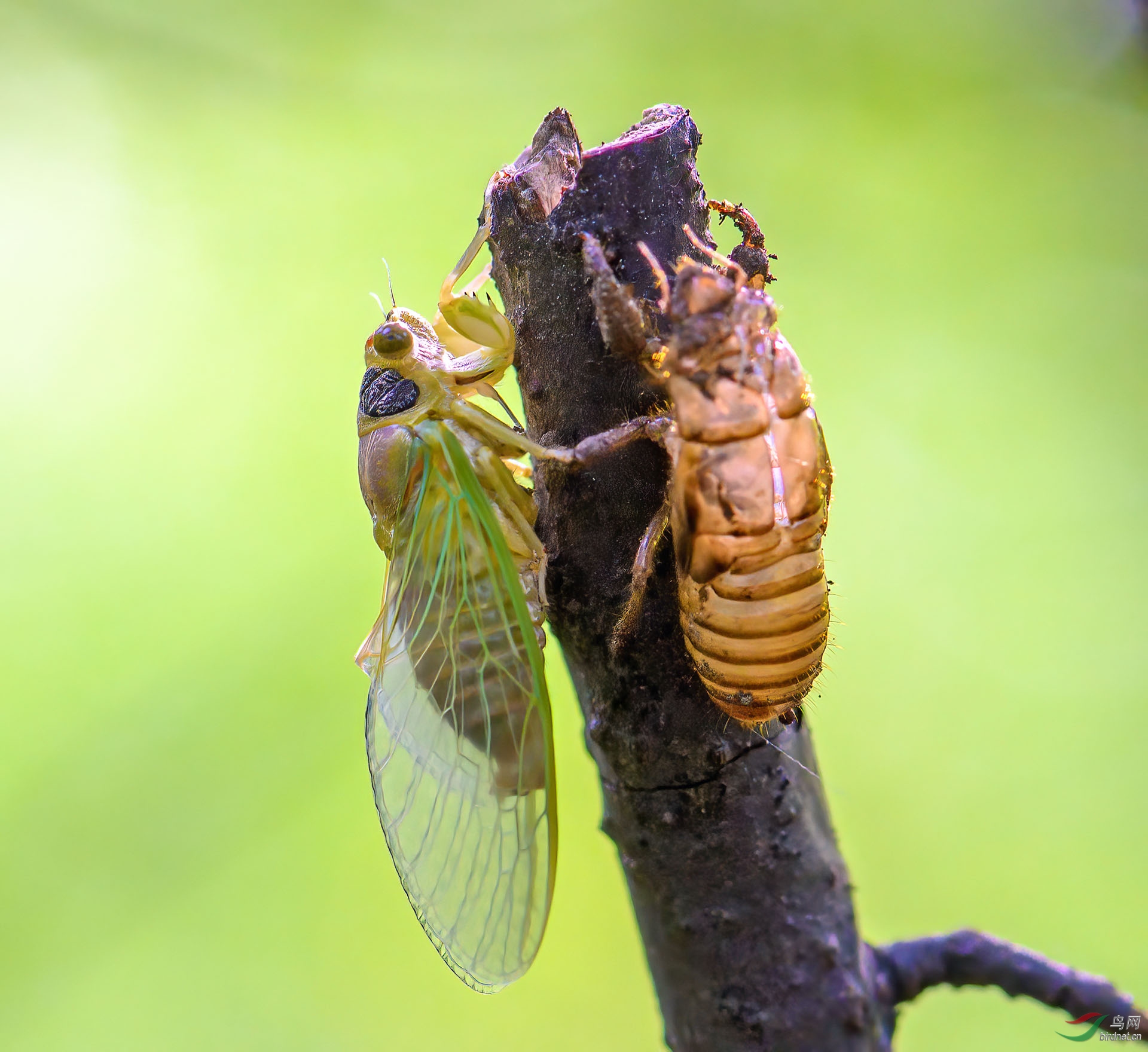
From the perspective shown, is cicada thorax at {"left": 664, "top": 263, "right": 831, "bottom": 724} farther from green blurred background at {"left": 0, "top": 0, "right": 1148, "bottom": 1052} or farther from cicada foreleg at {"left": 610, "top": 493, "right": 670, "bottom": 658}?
green blurred background at {"left": 0, "top": 0, "right": 1148, "bottom": 1052}

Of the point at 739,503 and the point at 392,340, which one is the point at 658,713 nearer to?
the point at 739,503

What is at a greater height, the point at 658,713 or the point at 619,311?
the point at 619,311

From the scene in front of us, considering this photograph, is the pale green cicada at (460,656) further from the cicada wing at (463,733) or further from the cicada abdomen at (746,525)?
the cicada abdomen at (746,525)

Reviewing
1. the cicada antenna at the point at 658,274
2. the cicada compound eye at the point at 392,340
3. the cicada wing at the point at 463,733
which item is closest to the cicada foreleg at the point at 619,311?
the cicada antenna at the point at 658,274

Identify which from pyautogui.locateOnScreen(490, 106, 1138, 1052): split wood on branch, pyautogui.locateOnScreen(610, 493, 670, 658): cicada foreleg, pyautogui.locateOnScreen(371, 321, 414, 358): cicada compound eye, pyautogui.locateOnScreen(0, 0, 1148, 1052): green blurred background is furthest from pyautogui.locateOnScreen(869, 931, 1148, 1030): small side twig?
pyautogui.locateOnScreen(371, 321, 414, 358): cicada compound eye

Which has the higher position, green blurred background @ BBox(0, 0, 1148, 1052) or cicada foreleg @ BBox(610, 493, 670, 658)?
green blurred background @ BBox(0, 0, 1148, 1052)

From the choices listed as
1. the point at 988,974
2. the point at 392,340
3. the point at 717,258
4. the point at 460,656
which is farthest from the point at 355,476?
the point at 988,974
